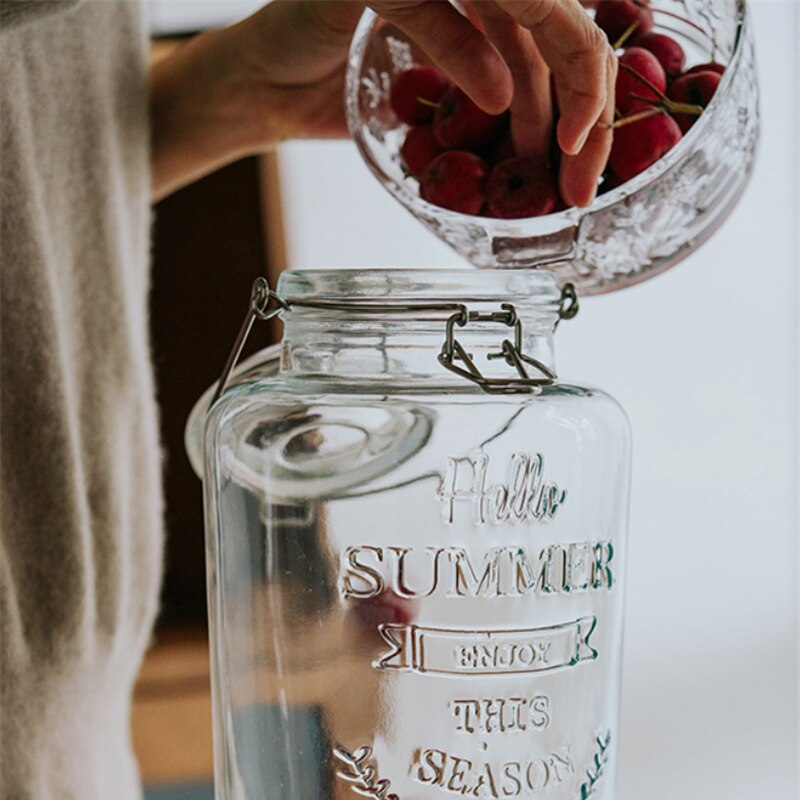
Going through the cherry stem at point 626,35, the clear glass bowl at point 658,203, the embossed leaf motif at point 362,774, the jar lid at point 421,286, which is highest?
the cherry stem at point 626,35

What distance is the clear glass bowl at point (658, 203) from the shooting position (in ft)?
0.95

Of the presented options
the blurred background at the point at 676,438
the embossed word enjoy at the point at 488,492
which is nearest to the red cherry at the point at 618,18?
the embossed word enjoy at the point at 488,492

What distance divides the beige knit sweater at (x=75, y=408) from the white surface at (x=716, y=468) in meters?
0.57

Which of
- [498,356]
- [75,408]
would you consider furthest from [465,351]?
[75,408]

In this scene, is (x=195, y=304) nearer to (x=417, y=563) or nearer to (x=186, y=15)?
(x=186, y=15)

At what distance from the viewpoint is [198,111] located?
0.47m

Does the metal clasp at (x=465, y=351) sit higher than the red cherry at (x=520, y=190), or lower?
lower

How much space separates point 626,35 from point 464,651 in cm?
16

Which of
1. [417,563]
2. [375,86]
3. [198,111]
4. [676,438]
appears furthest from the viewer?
[676,438]

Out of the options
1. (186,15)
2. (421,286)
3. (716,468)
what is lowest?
(716,468)

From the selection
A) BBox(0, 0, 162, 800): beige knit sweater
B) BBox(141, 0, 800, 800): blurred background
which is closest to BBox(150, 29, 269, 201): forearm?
BBox(0, 0, 162, 800): beige knit sweater

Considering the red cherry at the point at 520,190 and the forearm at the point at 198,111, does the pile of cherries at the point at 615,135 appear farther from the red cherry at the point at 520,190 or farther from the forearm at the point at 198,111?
the forearm at the point at 198,111

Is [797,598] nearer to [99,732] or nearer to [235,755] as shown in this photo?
[99,732]

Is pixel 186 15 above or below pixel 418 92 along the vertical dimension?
above
